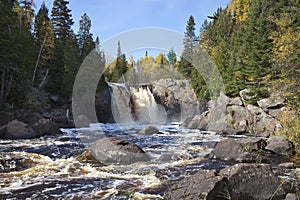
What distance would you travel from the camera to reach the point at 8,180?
7520 mm

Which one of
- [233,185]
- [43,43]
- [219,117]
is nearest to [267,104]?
[219,117]

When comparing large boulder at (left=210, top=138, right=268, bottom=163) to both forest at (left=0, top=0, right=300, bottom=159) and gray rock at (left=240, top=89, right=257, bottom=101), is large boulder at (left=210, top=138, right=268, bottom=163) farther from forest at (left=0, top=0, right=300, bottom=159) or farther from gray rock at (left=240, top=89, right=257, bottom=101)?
gray rock at (left=240, top=89, right=257, bottom=101)

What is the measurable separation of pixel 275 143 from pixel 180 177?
22.1ft

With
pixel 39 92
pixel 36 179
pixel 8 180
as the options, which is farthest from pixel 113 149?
pixel 39 92

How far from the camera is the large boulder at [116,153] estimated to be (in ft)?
32.1

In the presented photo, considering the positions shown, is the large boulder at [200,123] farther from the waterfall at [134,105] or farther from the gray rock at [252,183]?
the gray rock at [252,183]

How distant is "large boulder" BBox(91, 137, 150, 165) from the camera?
385 inches

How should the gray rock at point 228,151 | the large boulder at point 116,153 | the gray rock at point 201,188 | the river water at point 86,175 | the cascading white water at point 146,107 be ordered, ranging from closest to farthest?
the gray rock at point 201,188 → the river water at point 86,175 → the large boulder at point 116,153 → the gray rock at point 228,151 → the cascading white water at point 146,107

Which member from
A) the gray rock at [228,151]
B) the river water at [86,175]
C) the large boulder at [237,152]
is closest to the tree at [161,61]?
the large boulder at [237,152]

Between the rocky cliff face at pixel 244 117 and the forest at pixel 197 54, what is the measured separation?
4.28ft

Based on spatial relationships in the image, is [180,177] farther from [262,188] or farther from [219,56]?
[219,56]

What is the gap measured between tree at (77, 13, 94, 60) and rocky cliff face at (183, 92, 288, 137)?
76.7 ft

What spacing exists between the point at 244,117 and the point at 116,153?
53.8 ft

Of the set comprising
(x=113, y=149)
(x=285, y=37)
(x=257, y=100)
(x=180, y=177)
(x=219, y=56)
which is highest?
(x=219, y=56)
